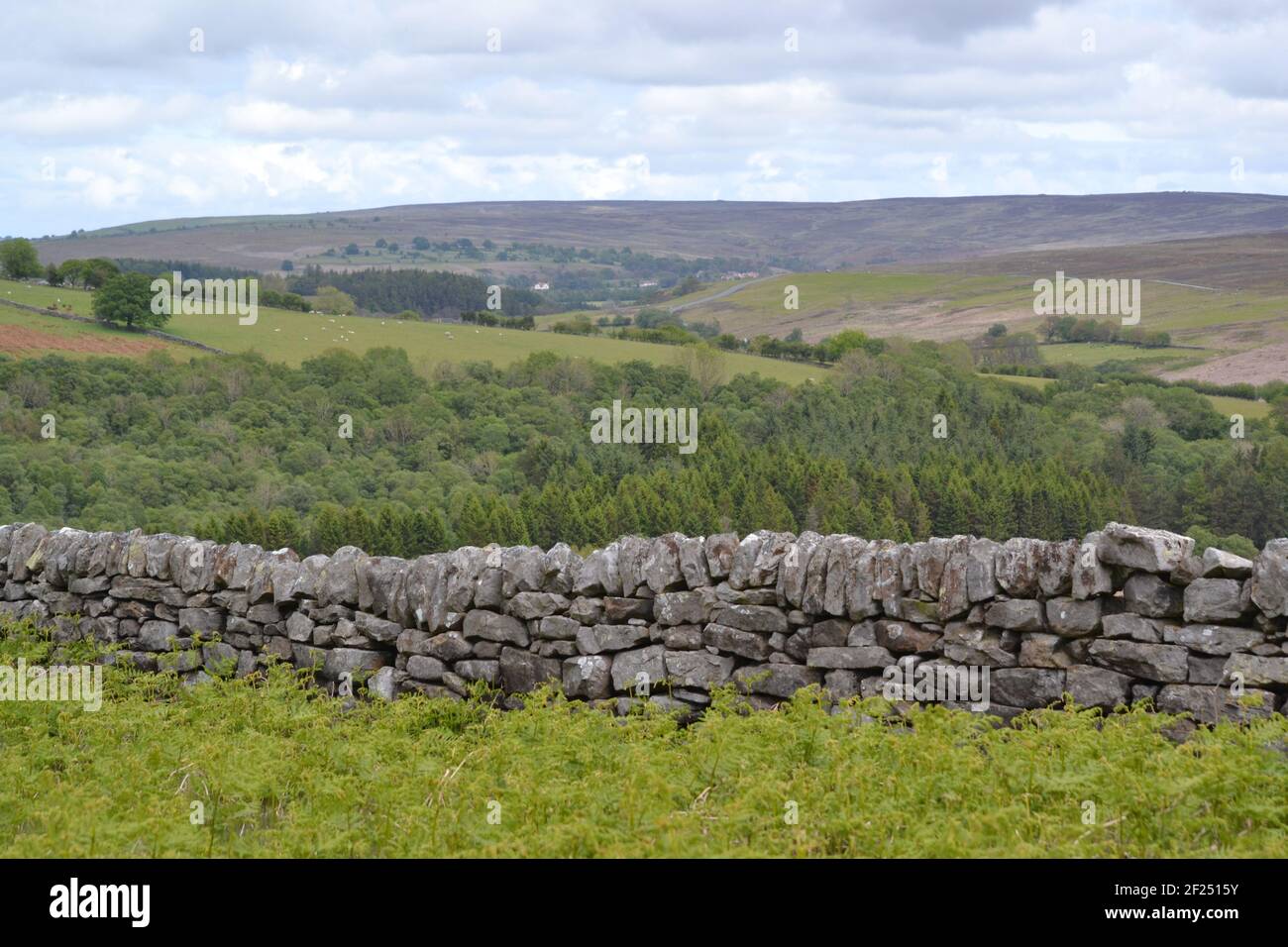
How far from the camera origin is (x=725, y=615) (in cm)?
875

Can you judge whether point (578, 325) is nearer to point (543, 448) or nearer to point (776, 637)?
point (543, 448)

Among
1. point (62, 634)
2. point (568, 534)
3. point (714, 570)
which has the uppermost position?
point (714, 570)

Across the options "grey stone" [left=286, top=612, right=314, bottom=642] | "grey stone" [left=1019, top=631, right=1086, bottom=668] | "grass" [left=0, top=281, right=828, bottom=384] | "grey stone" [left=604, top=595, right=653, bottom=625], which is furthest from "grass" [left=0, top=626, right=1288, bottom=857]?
"grass" [left=0, top=281, right=828, bottom=384]

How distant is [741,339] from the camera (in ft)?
544

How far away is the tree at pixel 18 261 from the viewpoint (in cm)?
11181

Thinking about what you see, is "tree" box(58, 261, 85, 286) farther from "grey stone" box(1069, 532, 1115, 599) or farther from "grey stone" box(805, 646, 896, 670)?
"grey stone" box(1069, 532, 1115, 599)

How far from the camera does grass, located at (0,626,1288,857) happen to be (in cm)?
556

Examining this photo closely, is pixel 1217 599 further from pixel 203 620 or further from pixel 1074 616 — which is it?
pixel 203 620

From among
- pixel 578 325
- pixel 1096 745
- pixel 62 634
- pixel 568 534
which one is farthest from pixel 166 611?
pixel 578 325
